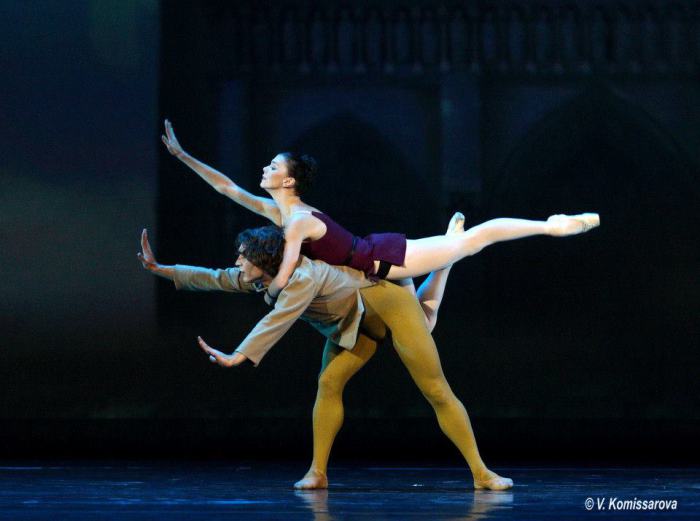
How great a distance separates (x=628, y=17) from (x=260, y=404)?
3079 millimetres

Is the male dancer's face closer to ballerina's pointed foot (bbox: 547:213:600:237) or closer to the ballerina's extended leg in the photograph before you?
the ballerina's extended leg

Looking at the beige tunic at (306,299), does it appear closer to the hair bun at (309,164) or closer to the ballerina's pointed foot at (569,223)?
the hair bun at (309,164)

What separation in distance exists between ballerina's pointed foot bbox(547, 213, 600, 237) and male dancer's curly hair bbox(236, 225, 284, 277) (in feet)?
3.34

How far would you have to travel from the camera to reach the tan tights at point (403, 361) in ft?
12.5

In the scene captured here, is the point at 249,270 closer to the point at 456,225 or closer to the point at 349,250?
the point at 349,250

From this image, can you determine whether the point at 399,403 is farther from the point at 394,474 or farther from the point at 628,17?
the point at 628,17

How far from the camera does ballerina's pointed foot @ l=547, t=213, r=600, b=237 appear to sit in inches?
160

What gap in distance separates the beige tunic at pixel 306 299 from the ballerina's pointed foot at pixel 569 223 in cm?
72

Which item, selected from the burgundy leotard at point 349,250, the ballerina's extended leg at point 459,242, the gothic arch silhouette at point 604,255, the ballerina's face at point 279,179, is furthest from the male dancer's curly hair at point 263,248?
the gothic arch silhouette at point 604,255

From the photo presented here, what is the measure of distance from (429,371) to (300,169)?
0.87 meters

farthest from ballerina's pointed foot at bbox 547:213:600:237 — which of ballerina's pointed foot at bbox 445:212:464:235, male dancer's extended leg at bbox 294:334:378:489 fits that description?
male dancer's extended leg at bbox 294:334:378:489

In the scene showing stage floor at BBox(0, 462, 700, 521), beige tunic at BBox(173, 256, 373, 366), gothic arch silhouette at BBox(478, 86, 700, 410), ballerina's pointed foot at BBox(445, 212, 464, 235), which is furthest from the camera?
gothic arch silhouette at BBox(478, 86, 700, 410)

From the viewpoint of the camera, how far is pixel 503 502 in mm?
3328

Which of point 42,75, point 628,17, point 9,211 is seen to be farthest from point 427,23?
point 9,211
